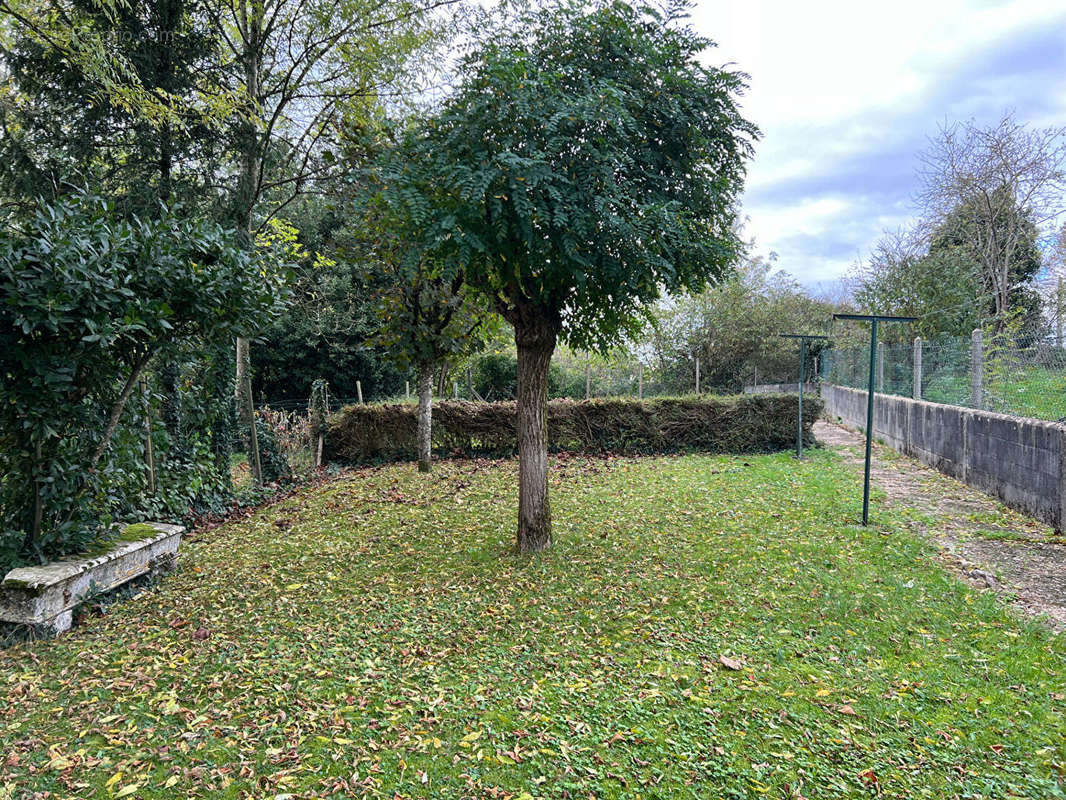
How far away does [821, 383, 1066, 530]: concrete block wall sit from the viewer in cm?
602

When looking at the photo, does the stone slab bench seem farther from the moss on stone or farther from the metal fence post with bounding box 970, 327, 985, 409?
the metal fence post with bounding box 970, 327, 985, 409

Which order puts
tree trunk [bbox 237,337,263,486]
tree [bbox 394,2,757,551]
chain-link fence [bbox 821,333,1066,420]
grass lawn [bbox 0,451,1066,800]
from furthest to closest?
tree trunk [bbox 237,337,263,486]
chain-link fence [bbox 821,333,1066,420]
tree [bbox 394,2,757,551]
grass lawn [bbox 0,451,1066,800]

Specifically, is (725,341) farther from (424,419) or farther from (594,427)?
(424,419)

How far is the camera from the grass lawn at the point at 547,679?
2.49m

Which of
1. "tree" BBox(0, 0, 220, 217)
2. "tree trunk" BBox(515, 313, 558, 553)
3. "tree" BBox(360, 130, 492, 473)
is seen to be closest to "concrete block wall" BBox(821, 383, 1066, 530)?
"tree trunk" BBox(515, 313, 558, 553)

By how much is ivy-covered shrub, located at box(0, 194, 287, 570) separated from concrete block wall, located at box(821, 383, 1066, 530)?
756 cm

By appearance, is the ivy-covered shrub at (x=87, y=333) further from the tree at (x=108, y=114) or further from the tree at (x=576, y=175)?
the tree at (x=108, y=114)

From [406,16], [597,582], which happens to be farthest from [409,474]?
[406,16]

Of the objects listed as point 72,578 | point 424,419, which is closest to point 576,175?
point 72,578

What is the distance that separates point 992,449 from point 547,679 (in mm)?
6948

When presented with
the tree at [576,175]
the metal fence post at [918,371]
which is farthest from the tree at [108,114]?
the metal fence post at [918,371]

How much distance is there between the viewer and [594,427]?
11.5 m

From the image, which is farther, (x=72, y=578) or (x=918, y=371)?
(x=918, y=371)

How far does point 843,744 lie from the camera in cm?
271
